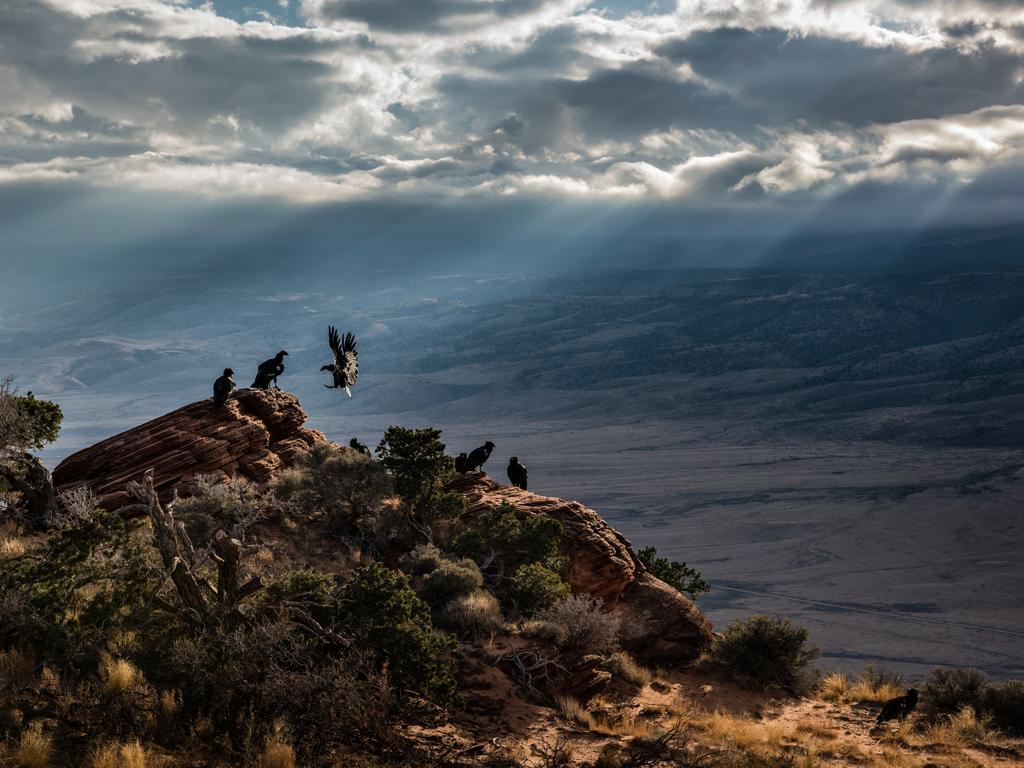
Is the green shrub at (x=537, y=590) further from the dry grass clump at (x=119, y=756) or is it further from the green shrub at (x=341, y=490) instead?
the dry grass clump at (x=119, y=756)

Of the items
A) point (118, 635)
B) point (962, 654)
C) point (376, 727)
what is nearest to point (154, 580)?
point (118, 635)

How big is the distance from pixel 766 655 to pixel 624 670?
17.5ft

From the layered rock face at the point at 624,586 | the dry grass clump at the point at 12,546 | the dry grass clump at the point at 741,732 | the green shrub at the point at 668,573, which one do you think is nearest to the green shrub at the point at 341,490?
the layered rock face at the point at 624,586

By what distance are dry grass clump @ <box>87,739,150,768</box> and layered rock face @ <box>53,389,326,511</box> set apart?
14598 mm

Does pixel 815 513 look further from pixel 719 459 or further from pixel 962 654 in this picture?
pixel 962 654

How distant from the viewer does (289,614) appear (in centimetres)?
1491

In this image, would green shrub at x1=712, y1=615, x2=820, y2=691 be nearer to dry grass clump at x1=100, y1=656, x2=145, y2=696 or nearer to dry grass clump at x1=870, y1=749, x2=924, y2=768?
dry grass clump at x1=870, y1=749, x2=924, y2=768

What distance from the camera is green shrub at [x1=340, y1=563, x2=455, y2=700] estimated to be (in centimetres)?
1473

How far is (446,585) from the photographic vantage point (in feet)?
66.9

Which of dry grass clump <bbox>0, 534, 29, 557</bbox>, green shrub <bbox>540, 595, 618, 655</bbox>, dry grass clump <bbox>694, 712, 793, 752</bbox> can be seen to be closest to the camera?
dry grass clump <bbox>694, 712, 793, 752</bbox>

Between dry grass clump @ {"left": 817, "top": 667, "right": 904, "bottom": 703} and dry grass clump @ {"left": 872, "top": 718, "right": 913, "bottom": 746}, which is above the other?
dry grass clump @ {"left": 872, "top": 718, "right": 913, "bottom": 746}

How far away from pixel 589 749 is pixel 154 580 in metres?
8.65

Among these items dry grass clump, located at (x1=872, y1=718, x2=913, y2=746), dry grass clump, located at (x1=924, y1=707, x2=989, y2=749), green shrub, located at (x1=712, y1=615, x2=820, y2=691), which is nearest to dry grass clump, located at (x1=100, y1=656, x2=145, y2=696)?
dry grass clump, located at (x1=872, y1=718, x2=913, y2=746)

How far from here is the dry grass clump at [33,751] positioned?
10.3 metres
